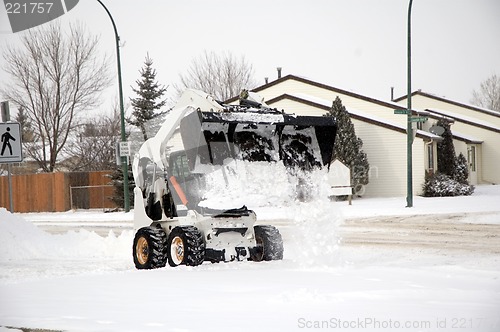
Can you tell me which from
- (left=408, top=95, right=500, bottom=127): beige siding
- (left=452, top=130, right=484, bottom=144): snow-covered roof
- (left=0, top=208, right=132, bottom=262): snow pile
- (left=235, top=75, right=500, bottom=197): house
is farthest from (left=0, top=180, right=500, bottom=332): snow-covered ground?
(left=408, top=95, right=500, bottom=127): beige siding

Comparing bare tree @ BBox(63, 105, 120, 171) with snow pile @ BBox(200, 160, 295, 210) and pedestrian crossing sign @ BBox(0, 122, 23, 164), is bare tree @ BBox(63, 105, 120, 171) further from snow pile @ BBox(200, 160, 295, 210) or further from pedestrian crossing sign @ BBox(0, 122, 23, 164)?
snow pile @ BBox(200, 160, 295, 210)

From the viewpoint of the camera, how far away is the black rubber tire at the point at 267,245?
1285cm

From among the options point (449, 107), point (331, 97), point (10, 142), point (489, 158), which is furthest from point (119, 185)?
point (449, 107)

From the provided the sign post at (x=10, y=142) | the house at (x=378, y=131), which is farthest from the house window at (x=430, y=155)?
the sign post at (x=10, y=142)

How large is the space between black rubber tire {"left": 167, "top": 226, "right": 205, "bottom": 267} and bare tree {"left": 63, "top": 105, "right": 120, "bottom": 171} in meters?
28.0

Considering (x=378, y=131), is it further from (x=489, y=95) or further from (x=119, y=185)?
(x=489, y=95)

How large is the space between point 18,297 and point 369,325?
4861 mm

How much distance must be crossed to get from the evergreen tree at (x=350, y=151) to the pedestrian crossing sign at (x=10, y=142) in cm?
1925

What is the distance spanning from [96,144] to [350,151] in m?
15.1

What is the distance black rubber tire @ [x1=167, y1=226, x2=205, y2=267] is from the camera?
1198cm

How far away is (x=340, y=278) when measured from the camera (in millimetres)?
10766

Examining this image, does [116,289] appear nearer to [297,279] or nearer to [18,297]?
[18,297]

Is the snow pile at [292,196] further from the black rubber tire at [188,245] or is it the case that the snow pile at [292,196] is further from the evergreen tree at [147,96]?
the evergreen tree at [147,96]

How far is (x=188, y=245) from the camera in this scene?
12.0 m
